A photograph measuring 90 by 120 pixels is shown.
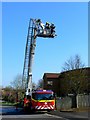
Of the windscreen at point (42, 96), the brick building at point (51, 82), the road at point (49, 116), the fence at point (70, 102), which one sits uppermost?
the brick building at point (51, 82)

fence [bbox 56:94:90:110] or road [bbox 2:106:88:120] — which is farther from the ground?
fence [bbox 56:94:90:110]

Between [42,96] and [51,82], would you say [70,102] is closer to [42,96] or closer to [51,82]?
[42,96]

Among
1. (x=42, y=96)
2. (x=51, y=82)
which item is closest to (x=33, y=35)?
(x=42, y=96)

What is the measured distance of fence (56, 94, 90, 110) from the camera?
39.7m

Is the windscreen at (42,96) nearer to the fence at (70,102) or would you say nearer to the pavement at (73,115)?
the pavement at (73,115)

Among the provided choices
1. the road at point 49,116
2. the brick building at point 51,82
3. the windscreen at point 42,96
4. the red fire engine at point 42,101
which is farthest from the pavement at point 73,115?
the brick building at point 51,82

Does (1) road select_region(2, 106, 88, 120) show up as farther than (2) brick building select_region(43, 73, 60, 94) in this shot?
No

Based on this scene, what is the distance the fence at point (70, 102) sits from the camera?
39656 mm

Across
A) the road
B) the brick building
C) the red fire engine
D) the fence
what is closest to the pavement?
the road

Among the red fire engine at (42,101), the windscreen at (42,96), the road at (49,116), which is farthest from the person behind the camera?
the windscreen at (42,96)

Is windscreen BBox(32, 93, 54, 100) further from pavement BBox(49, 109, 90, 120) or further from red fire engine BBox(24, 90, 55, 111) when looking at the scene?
pavement BBox(49, 109, 90, 120)

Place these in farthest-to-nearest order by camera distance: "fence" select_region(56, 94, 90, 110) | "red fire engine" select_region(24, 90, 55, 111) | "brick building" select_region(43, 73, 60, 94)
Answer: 1. "brick building" select_region(43, 73, 60, 94)
2. "fence" select_region(56, 94, 90, 110)
3. "red fire engine" select_region(24, 90, 55, 111)

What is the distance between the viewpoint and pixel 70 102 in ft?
134

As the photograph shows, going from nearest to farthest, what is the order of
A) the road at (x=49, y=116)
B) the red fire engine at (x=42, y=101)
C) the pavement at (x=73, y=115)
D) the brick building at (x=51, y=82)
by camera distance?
the road at (x=49, y=116), the pavement at (x=73, y=115), the red fire engine at (x=42, y=101), the brick building at (x=51, y=82)
